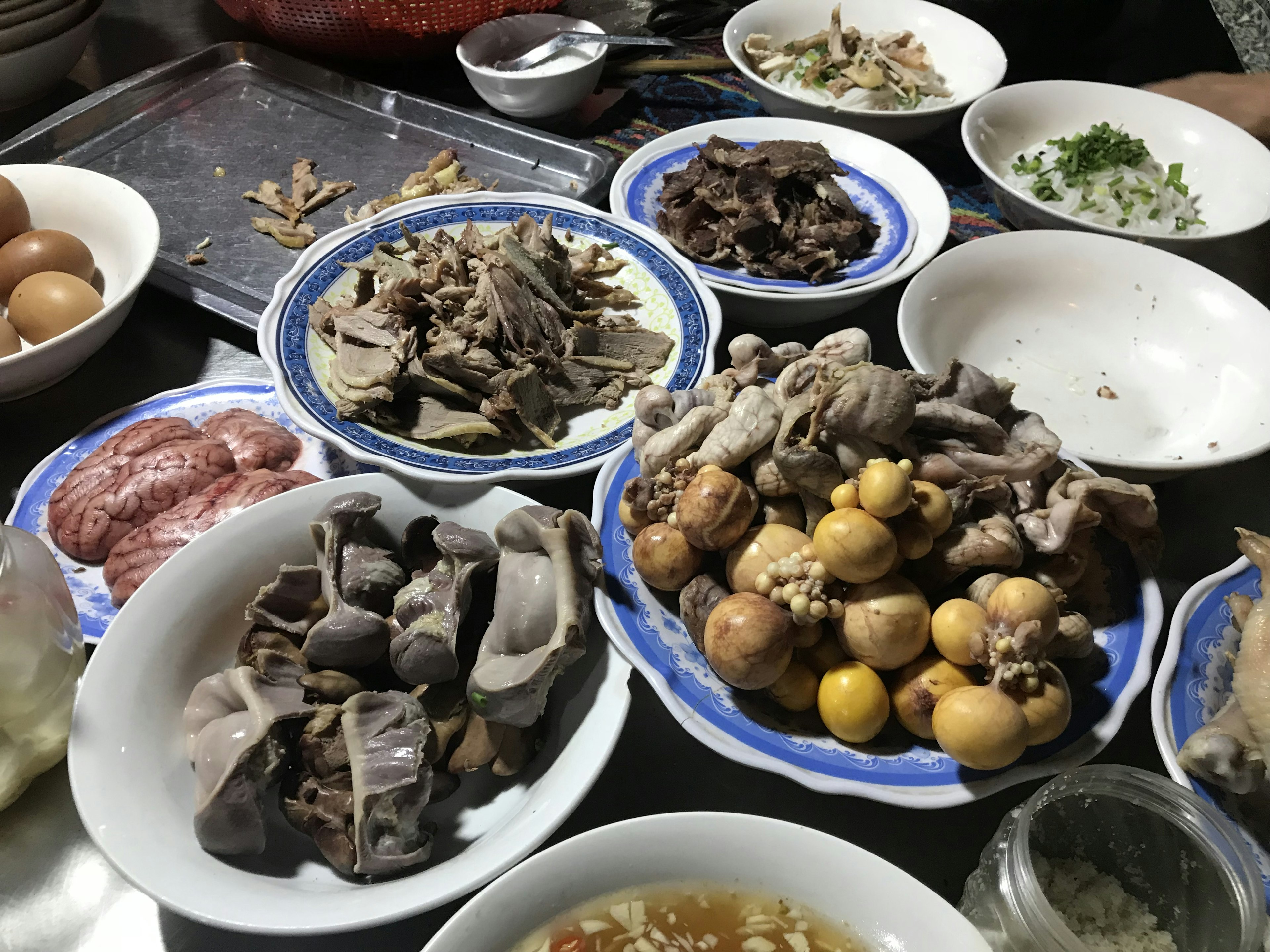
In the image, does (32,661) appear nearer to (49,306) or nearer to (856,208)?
(49,306)

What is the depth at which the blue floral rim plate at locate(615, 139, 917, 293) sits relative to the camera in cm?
198

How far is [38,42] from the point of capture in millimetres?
2676

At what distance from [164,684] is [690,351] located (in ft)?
3.95

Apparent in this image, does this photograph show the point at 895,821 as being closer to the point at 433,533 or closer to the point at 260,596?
the point at 433,533

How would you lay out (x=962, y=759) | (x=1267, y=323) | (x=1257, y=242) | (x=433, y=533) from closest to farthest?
(x=962, y=759)
(x=433, y=533)
(x=1267, y=323)
(x=1257, y=242)

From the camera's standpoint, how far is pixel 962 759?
1050 mm

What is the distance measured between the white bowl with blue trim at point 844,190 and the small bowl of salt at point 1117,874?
3.98ft

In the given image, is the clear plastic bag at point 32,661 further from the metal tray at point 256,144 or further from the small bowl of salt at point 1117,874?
the small bowl of salt at point 1117,874

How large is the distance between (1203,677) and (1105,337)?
1.02m

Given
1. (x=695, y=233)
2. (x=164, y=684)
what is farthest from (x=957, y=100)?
(x=164, y=684)

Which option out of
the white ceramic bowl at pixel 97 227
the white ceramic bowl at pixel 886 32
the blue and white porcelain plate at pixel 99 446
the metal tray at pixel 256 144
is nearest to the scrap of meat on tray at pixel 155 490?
the blue and white porcelain plate at pixel 99 446

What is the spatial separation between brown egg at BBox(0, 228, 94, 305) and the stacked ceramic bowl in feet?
3.78

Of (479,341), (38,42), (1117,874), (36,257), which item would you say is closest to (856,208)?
(479,341)

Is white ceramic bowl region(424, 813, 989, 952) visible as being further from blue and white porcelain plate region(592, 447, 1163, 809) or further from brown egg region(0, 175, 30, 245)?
brown egg region(0, 175, 30, 245)
